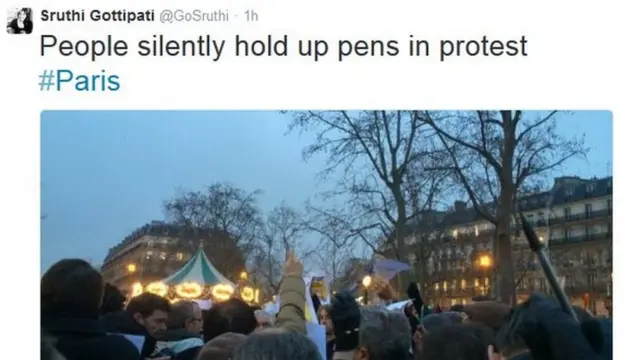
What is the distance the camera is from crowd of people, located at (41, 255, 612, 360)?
1.89 metres

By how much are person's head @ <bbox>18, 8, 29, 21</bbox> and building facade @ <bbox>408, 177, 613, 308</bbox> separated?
4.57 feet

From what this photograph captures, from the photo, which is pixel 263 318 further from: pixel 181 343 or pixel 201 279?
pixel 201 279

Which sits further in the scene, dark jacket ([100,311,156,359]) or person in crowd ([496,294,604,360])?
dark jacket ([100,311,156,359])

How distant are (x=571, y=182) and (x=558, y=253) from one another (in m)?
0.31

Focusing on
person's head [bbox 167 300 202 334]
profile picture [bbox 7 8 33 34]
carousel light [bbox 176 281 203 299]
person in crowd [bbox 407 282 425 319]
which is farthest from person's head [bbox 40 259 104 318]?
person in crowd [bbox 407 282 425 319]

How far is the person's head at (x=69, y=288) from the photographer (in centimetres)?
197

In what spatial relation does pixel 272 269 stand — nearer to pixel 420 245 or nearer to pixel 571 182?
pixel 420 245

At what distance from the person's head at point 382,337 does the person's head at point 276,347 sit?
0.58 meters

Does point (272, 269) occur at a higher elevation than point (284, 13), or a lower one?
lower

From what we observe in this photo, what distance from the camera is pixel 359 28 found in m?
2.02

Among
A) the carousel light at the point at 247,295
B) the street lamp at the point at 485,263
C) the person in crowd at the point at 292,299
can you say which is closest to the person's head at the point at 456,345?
the person in crowd at the point at 292,299

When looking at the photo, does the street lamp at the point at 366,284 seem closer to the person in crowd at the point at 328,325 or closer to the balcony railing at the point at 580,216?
the person in crowd at the point at 328,325

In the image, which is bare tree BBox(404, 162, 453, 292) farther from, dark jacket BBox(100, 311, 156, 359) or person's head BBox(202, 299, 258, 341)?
dark jacket BBox(100, 311, 156, 359)
